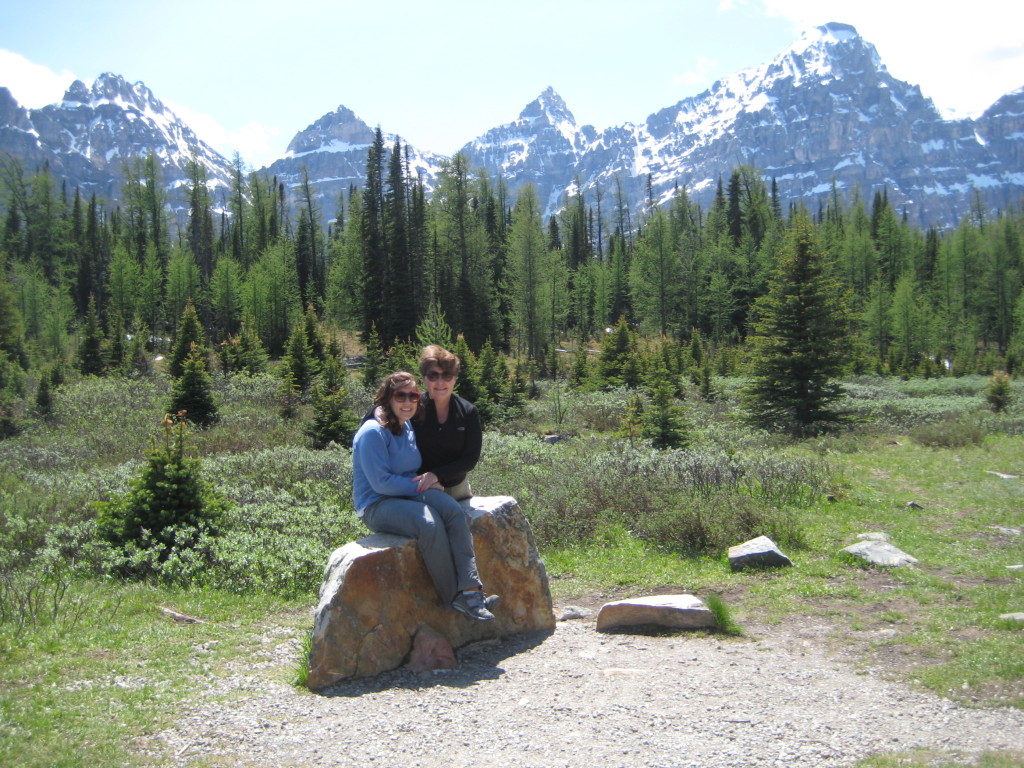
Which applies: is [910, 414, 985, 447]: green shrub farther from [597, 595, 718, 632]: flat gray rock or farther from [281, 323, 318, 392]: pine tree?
[281, 323, 318, 392]: pine tree

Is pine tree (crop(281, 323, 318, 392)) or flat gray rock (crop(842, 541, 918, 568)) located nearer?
flat gray rock (crop(842, 541, 918, 568))

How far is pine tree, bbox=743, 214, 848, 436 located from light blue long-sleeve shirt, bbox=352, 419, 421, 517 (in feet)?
49.7

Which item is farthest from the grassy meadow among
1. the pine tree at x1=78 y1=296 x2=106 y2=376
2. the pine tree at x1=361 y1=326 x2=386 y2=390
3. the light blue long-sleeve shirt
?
the pine tree at x1=78 y1=296 x2=106 y2=376

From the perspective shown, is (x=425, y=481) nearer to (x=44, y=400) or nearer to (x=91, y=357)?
(x=44, y=400)

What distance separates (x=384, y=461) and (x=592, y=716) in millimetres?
2287

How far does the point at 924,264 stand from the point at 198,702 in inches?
2912

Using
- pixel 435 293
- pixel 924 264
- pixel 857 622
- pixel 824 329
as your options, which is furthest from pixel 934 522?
pixel 924 264

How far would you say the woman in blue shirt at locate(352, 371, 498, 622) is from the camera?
16.4ft

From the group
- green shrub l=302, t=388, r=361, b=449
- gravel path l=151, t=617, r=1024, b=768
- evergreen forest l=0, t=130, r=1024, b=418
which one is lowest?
gravel path l=151, t=617, r=1024, b=768

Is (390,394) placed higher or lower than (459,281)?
lower

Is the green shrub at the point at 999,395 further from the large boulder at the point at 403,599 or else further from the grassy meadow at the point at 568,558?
the large boulder at the point at 403,599

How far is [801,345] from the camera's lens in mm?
18500

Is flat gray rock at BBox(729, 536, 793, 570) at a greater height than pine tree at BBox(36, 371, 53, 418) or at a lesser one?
lesser

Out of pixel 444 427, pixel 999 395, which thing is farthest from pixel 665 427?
pixel 999 395
